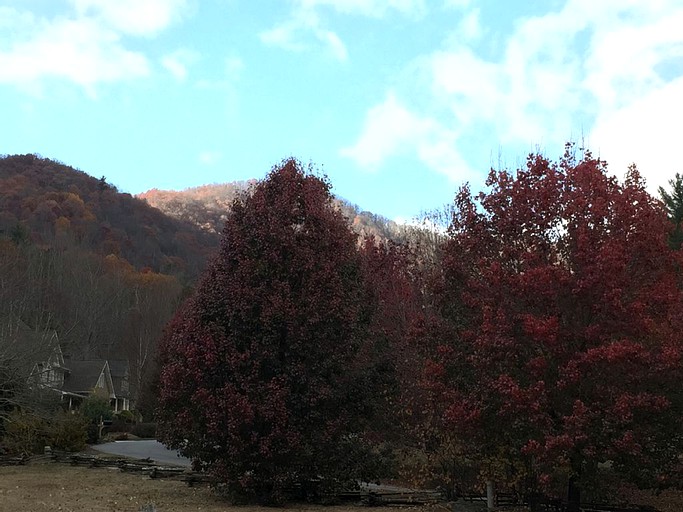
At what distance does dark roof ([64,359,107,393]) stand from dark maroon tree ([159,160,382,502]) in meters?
40.8

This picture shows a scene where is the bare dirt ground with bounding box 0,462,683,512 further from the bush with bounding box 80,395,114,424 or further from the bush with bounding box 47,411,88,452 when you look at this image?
the bush with bounding box 80,395,114,424

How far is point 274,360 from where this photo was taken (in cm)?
1491

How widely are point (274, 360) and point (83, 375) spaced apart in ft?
145

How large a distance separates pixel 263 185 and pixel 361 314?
3.89 meters

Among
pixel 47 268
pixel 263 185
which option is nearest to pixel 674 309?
pixel 263 185

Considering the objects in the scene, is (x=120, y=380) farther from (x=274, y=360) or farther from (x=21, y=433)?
(x=274, y=360)

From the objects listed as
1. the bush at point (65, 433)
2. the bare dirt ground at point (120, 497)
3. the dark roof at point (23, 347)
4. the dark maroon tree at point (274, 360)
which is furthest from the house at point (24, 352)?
the dark maroon tree at point (274, 360)

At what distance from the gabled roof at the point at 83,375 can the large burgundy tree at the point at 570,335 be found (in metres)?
46.2

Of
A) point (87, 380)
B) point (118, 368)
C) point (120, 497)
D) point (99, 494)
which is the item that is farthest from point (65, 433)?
point (118, 368)

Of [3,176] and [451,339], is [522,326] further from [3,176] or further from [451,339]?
[3,176]

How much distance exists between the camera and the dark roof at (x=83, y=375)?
174 feet

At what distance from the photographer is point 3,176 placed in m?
90.6

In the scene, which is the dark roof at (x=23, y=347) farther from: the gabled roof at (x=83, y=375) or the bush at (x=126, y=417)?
the gabled roof at (x=83, y=375)

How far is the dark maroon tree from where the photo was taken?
14359 millimetres
